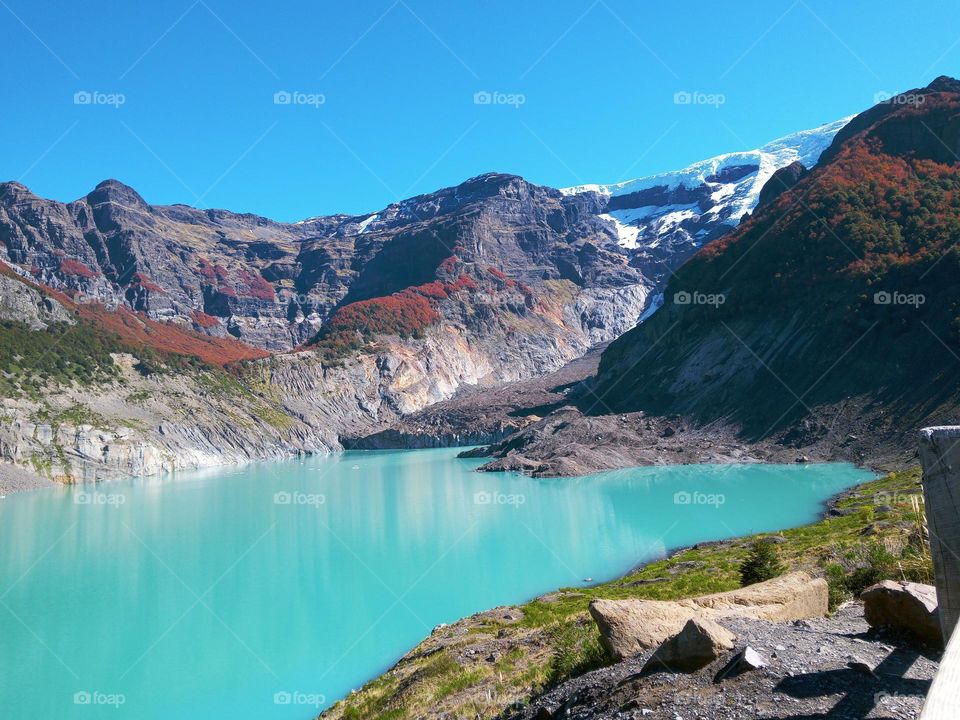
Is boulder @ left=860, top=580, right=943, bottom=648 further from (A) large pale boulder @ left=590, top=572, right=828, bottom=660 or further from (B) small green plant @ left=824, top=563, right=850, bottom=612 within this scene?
(B) small green plant @ left=824, top=563, right=850, bottom=612

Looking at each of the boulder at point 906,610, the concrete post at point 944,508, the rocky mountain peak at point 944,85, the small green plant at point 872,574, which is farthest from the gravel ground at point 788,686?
the rocky mountain peak at point 944,85

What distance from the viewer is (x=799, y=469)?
70.8m

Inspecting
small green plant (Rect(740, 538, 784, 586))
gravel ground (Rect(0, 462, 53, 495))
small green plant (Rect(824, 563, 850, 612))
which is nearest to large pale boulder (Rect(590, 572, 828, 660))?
small green plant (Rect(824, 563, 850, 612))

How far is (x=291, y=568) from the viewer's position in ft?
134

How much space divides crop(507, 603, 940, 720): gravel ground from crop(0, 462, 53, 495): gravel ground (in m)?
98.3

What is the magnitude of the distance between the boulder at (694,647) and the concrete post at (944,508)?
2.62m

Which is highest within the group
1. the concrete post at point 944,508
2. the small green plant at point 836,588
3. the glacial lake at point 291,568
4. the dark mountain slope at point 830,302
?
the dark mountain slope at point 830,302

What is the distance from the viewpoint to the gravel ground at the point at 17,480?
3408 inches

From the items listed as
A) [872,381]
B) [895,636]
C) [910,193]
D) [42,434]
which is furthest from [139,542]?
[910,193]

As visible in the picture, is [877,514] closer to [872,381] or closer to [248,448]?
[872,381]

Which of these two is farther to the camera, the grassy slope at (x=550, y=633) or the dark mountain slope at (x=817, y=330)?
the dark mountain slope at (x=817, y=330)

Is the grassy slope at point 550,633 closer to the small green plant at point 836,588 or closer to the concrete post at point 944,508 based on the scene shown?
the small green plant at point 836,588

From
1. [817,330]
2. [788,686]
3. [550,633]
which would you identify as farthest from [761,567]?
[817,330]

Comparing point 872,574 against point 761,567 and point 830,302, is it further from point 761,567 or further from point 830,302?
point 830,302
